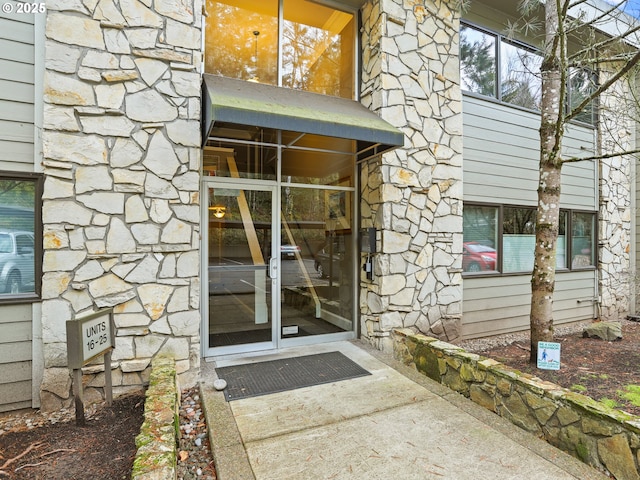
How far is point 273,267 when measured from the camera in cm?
447

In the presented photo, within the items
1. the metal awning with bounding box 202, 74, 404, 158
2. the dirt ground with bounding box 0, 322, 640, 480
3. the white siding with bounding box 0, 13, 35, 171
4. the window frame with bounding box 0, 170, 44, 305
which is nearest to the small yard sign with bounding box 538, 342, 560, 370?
the dirt ground with bounding box 0, 322, 640, 480

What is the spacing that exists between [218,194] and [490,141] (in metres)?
4.69

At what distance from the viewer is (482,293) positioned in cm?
580

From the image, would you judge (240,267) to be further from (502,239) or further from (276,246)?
(502,239)

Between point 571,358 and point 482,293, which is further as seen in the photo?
point 482,293

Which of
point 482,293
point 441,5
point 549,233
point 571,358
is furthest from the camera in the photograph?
point 482,293

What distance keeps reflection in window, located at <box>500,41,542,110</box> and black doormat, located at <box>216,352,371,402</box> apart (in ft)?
17.8

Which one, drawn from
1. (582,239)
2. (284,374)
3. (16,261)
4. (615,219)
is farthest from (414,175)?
(615,219)

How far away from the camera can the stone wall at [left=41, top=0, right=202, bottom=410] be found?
3.14 m

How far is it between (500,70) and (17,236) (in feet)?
23.8

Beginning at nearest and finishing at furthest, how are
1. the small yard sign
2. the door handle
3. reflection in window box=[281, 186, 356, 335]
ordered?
1. the small yard sign
2. the door handle
3. reflection in window box=[281, 186, 356, 335]

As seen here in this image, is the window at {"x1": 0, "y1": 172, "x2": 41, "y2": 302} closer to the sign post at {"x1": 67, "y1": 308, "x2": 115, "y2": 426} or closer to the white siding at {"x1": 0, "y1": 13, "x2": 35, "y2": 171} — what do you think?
the white siding at {"x1": 0, "y1": 13, "x2": 35, "y2": 171}

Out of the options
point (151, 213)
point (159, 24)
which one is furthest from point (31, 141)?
point (159, 24)

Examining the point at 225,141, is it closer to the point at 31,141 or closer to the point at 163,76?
the point at 163,76
